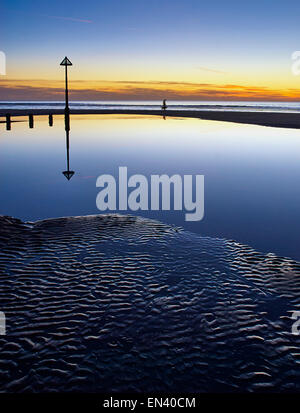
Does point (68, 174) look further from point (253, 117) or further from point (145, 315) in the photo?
point (253, 117)

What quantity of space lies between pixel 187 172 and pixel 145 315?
14.1 metres

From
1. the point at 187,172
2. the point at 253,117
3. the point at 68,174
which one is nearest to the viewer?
the point at 68,174

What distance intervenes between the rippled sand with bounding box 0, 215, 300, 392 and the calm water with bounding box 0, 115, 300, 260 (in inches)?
73.7

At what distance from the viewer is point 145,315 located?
21.2ft

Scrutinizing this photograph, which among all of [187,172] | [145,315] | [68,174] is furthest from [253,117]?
[145,315]

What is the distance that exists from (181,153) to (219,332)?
20922mm

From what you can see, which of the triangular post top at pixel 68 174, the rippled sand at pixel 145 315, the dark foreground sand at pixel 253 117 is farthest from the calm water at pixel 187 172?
the dark foreground sand at pixel 253 117

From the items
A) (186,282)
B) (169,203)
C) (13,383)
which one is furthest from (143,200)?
(13,383)

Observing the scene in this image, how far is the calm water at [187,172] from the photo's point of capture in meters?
11.6

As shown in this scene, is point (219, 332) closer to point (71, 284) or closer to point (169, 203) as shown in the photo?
point (71, 284)

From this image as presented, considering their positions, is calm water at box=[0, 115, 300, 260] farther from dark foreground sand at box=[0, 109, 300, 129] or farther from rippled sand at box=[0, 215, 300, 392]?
dark foreground sand at box=[0, 109, 300, 129]

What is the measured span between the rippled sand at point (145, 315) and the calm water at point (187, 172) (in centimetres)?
187

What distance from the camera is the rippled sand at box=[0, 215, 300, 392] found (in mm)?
5074

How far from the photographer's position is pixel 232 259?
8.81 metres
